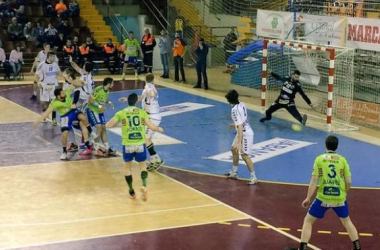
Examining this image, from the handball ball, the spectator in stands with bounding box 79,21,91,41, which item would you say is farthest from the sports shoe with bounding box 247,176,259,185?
the spectator in stands with bounding box 79,21,91,41

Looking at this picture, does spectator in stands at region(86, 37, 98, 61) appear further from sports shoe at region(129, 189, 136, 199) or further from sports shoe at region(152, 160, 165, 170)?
sports shoe at region(129, 189, 136, 199)

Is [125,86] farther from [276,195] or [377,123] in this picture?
[276,195]

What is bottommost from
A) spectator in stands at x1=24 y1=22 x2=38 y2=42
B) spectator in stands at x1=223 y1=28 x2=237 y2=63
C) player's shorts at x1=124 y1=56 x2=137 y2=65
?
player's shorts at x1=124 y1=56 x2=137 y2=65

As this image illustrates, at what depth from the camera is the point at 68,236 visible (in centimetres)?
1141

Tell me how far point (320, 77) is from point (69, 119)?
10175 millimetres

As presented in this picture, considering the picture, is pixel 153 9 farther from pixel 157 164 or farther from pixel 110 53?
pixel 157 164

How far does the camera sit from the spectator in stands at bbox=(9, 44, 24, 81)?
96.2 feet

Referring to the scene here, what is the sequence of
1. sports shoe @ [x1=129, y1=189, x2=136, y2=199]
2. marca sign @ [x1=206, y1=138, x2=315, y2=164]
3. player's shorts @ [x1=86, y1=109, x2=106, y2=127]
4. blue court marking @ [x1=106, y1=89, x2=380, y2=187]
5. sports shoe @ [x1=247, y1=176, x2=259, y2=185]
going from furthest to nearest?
1. marca sign @ [x1=206, y1=138, x2=315, y2=164]
2. player's shorts @ [x1=86, y1=109, x2=106, y2=127]
3. blue court marking @ [x1=106, y1=89, x2=380, y2=187]
4. sports shoe @ [x1=247, y1=176, x2=259, y2=185]
5. sports shoe @ [x1=129, y1=189, x2=136, y2=199]

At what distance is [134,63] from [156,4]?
26.5 ft

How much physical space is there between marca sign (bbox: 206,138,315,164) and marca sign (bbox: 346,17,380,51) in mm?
4934

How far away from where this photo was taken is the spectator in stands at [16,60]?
2933cm

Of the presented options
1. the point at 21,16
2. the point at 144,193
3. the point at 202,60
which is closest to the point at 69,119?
the point at 144,193

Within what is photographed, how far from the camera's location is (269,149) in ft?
58.1

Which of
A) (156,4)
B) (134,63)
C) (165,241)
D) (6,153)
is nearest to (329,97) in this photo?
(6,153)
